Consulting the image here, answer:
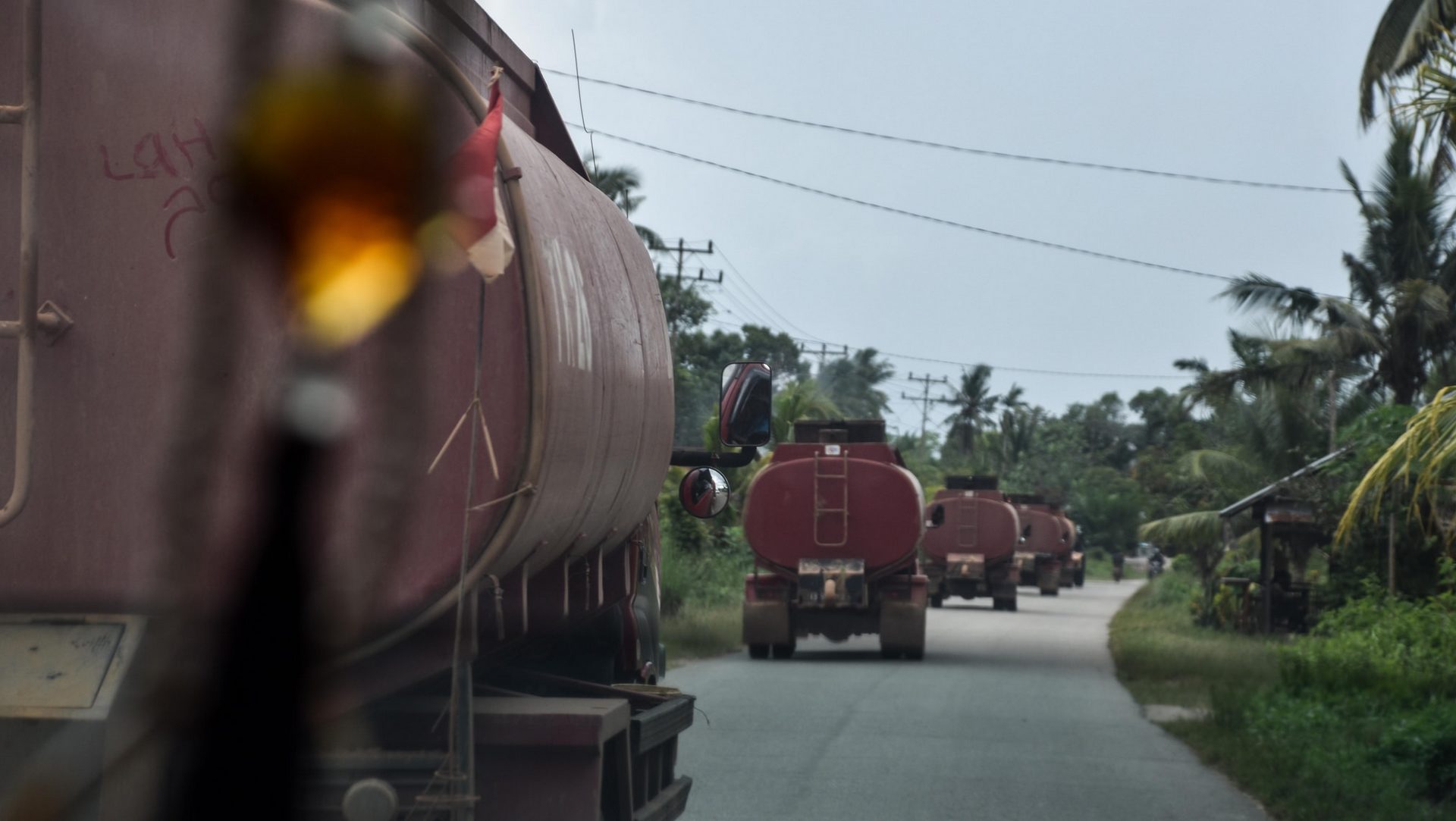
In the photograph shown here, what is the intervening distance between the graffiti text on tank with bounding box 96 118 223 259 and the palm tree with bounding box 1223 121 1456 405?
2284cm

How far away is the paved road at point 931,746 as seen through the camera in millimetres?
9289

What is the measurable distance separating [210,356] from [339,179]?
477 millimetres

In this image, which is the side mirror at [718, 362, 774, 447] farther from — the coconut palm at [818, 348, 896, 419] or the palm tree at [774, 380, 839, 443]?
the coconut palm at [818, 348, 896, 419]

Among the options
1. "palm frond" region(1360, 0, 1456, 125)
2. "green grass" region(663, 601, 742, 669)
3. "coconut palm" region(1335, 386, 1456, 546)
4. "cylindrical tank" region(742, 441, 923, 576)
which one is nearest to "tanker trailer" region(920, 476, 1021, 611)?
"green grass" region(663, 601, 742, 669)

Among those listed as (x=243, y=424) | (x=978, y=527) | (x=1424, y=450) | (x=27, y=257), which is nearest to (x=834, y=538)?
(x=1424, y=450)

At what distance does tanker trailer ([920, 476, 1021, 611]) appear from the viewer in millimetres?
36625

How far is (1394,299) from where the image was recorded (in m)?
24.6

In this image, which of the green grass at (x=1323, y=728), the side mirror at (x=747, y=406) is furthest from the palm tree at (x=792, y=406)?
the side mirror at (x=747, y=406)

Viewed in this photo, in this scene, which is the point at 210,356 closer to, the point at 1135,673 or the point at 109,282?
the point at 109,282

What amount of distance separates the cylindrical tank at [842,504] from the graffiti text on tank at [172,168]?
15725 millimetres

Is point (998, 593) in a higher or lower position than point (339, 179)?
lower

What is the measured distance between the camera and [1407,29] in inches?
663

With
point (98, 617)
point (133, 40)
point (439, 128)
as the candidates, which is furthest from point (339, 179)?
point (98, 617)

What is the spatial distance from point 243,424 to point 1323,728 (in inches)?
405
